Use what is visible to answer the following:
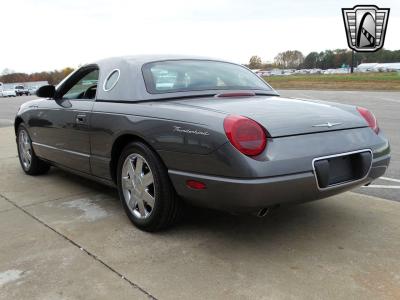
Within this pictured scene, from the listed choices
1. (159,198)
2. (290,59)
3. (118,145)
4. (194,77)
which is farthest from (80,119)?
(290,59)

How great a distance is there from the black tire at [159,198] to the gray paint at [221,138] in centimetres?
8

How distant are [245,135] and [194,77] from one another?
1.28m

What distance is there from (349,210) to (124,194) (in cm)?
197

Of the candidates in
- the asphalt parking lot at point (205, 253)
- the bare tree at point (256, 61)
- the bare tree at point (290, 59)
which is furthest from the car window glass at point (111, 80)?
Result: the bare tree at point (290, 59)

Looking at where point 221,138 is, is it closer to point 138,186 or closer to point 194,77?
point 138,186

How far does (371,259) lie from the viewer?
3.04m

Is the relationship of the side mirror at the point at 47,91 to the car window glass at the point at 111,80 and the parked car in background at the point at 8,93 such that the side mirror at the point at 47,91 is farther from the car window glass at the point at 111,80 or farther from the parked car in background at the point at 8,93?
the parked car in background at the point at 8,93

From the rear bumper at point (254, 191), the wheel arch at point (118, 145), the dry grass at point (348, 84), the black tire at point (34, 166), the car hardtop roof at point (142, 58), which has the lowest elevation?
the dry grass at point (348, 84)

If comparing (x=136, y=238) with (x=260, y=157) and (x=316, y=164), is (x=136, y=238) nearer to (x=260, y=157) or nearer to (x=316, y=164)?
(x=260, y=157)

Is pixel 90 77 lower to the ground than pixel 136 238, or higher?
higher

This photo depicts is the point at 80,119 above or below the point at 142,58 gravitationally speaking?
below

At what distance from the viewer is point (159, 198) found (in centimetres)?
339

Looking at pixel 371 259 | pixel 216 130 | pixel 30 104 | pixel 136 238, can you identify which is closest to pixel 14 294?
pixel 136 238

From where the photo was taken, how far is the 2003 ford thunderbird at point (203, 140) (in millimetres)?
2932
